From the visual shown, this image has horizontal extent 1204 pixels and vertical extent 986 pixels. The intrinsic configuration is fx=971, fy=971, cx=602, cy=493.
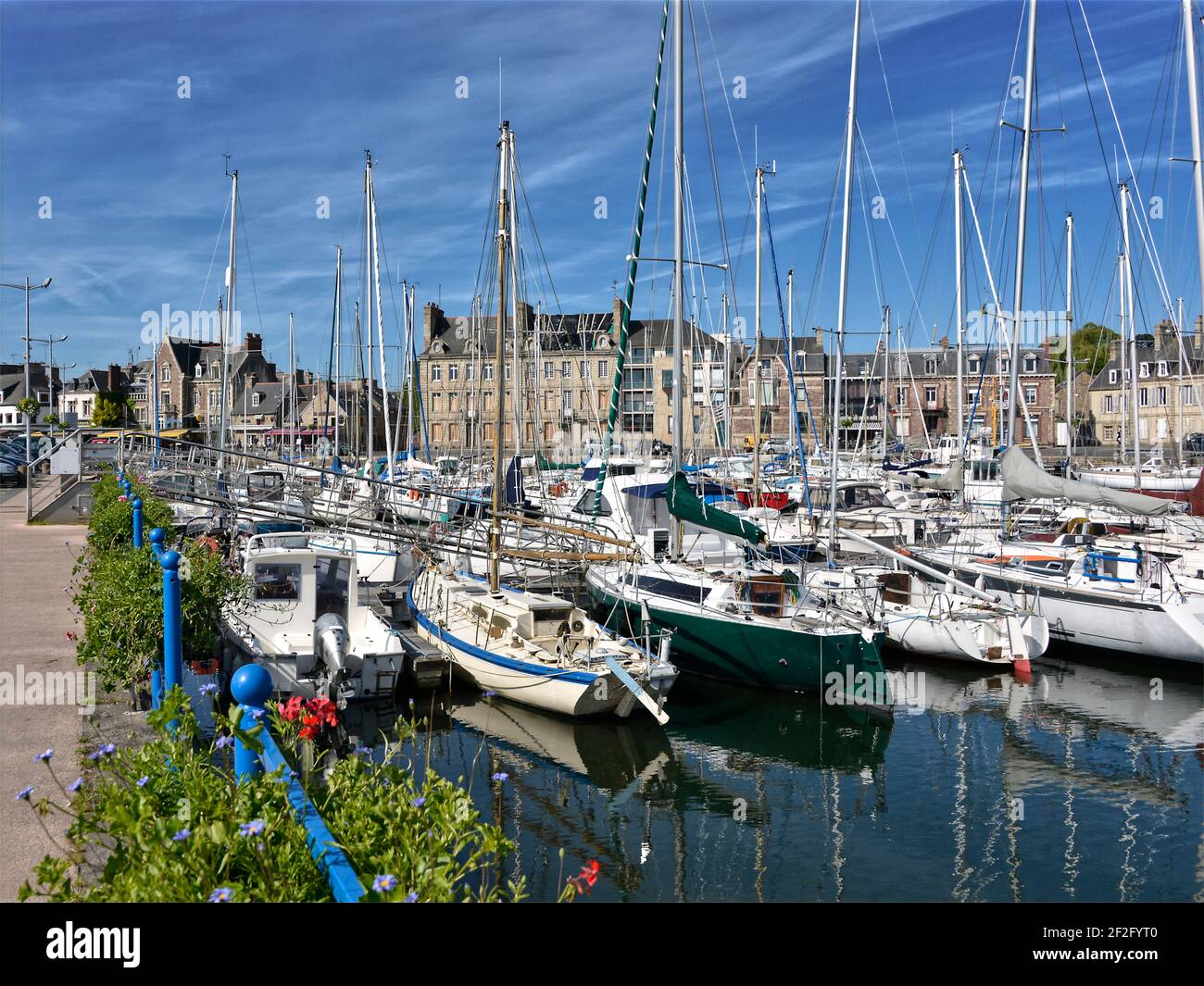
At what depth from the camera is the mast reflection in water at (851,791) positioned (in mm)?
11344

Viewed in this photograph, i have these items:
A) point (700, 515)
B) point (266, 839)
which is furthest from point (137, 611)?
point (700, 515)

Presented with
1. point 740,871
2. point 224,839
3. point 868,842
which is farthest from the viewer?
point 868,842

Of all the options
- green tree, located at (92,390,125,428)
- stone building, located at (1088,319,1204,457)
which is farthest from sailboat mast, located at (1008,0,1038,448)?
green tree, located at (92,390,125,428)

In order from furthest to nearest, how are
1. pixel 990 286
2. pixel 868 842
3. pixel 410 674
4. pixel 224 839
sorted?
pixel 990 286 → pixel 410 674 → pixel 868 842 → pixel 224 839

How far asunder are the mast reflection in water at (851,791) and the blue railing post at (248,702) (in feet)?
15.8

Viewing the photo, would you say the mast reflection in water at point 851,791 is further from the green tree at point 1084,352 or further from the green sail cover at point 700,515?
the green tree at point 1084,352

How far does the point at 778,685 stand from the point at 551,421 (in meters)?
58.4

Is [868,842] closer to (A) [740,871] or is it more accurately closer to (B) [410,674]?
(A) [740,871]

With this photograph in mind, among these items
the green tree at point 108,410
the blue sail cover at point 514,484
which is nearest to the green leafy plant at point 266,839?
the blue sail cover at point 514,484

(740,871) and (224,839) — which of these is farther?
(740,871)

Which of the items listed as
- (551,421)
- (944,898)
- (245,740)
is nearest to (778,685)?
(944,898)

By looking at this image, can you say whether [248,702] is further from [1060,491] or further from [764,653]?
[1060,491]

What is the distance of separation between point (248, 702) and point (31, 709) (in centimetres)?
640
